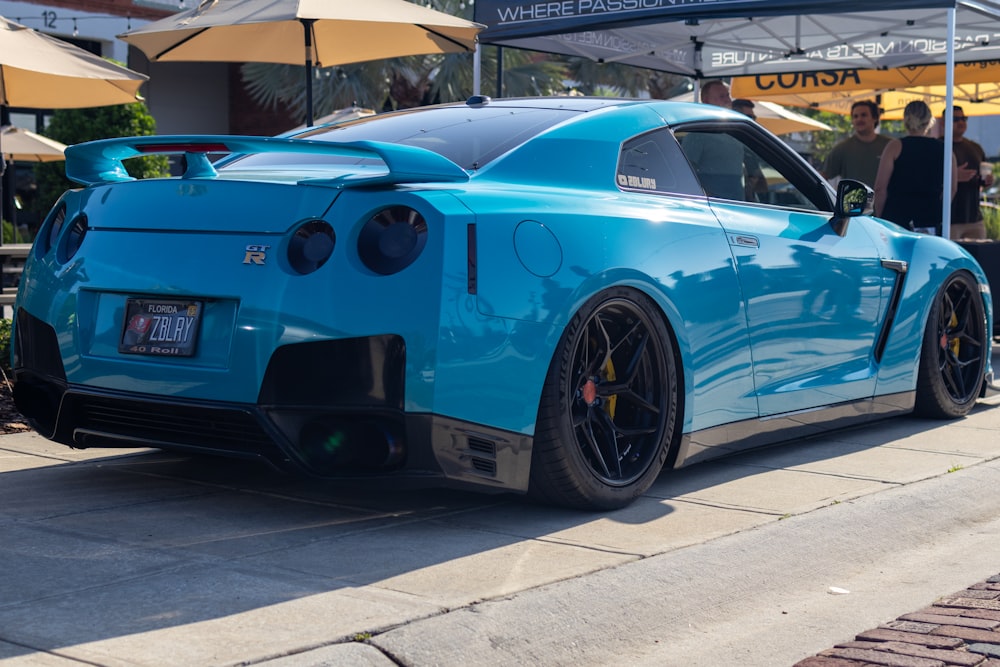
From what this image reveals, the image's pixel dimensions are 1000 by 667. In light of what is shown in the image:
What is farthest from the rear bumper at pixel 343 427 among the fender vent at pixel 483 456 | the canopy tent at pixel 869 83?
the canopy tent at pixel 869 83

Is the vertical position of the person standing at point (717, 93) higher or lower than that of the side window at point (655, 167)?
higher

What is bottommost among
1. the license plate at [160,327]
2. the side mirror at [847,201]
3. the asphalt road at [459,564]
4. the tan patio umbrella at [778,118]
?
the asphalt road at [459,564]

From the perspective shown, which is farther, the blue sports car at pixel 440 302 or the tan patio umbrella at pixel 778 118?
the tan patio umbrella at pixel 778 118

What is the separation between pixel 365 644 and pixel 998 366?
7.45m

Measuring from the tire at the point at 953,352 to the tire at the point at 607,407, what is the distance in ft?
7.30

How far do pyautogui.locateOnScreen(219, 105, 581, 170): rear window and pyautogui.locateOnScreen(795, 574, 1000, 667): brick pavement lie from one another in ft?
6.38

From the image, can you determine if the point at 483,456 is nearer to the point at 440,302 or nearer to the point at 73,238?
the point at 440,302

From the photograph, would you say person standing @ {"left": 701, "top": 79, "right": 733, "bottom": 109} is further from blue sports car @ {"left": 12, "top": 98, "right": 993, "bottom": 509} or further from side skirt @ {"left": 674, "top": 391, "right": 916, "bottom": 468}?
blue sports car @ {"left": 12, "top": 98, "right": 993, "bottom": 509}

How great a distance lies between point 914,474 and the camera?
529 cm

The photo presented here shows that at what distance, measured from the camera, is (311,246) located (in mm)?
3994

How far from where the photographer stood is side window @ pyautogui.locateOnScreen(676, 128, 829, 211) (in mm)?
5270

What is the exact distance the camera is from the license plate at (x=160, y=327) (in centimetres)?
408

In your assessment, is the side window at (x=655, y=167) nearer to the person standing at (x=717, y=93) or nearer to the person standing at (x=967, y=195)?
the person standing at (x=717, y=93)

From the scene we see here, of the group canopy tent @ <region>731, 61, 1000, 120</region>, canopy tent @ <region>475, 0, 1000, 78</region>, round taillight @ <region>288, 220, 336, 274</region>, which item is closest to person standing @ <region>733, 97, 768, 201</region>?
round taillight @ <region>288, 220, 336, 274</region>
